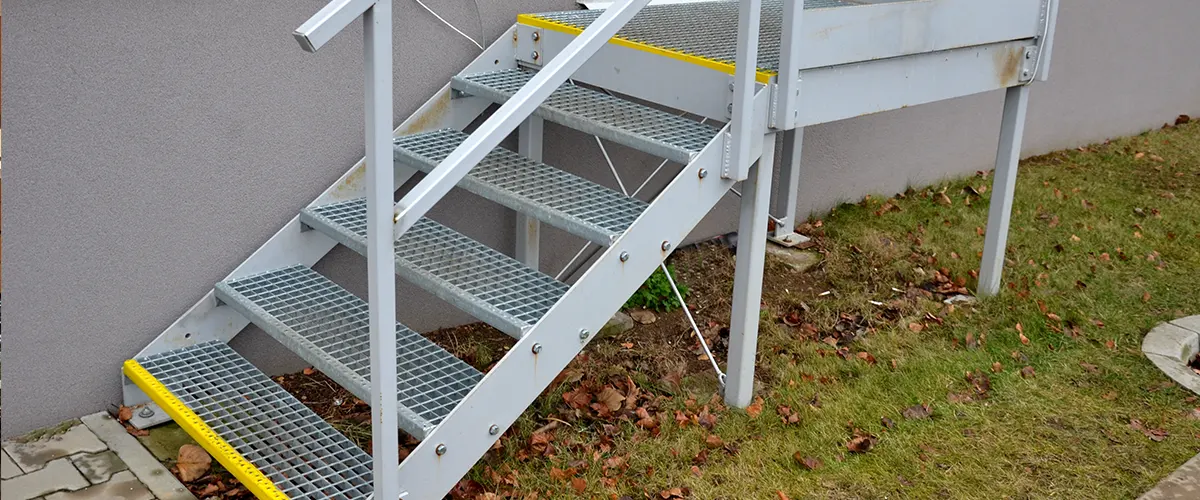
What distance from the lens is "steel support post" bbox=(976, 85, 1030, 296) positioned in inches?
179

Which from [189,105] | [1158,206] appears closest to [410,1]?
[189,105]

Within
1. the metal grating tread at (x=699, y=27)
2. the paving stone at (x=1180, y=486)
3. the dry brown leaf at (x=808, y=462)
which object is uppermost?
the metal grating tread at (x=699, y=27)

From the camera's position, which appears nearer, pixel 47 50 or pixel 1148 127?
pixel 47 50

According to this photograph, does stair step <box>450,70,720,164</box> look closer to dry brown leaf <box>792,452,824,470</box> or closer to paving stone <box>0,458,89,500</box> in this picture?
dry brown leaf <box>792,452,824,470</box>

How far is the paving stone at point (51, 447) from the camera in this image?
320cm

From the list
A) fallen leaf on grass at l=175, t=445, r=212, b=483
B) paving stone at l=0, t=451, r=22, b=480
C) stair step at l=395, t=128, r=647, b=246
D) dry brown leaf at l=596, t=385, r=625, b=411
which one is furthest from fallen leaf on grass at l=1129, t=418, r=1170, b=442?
paving stone at l=0, t=451, r=22, b=480

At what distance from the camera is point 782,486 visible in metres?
3.24

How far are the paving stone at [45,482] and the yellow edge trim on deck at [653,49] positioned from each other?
6.99ft

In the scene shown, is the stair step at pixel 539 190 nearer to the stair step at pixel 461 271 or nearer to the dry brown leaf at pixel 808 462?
the stair step at pixel 461 271

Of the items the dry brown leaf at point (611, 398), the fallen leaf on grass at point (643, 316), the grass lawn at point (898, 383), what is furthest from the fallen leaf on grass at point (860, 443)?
the fallen leaf on grass at point (643, 316)

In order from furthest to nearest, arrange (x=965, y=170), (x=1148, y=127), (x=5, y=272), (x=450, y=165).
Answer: (x=1148, y=127), (x=965, y=170), (x=5, y=272), (x=450, y=165)

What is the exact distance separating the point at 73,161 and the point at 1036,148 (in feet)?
19.8

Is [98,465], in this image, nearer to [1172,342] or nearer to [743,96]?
[743,96]

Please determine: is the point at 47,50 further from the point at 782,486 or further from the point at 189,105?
the point at 782,486
